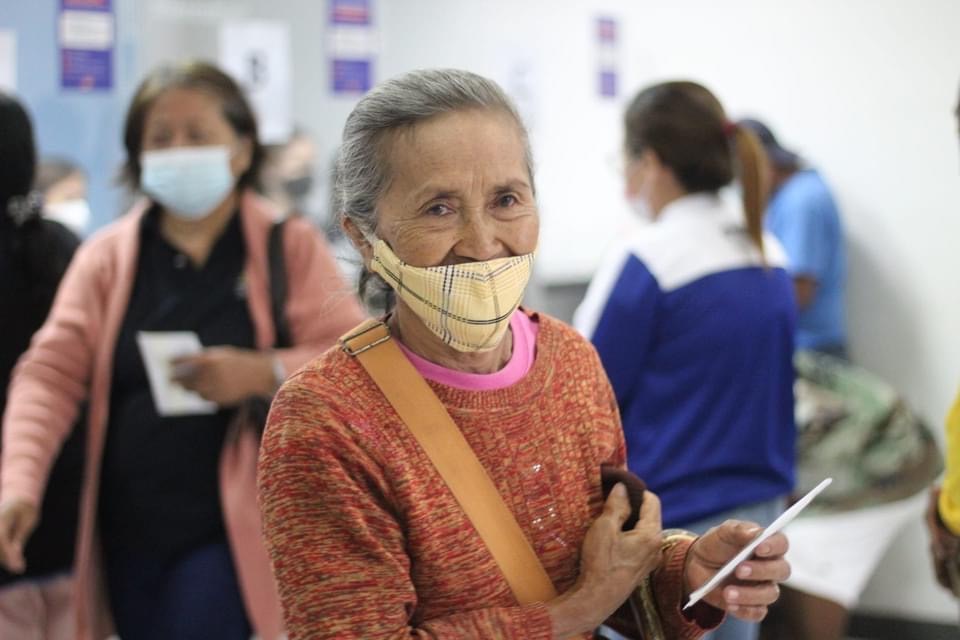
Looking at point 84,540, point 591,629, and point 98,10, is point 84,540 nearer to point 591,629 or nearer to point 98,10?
point 591,629

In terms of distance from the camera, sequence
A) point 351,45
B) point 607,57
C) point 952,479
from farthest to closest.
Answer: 1. point 607,57
2. point 351,45
3. point 952,479

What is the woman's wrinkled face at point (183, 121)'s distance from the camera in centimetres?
231

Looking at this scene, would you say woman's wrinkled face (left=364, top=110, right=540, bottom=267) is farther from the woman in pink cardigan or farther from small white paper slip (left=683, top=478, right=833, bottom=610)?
the woman in pink cardigan

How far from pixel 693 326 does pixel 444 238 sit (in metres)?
1.15

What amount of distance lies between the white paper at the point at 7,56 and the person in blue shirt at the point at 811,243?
8.62ft

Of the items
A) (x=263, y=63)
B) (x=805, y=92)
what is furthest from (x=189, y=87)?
(x=805, y=92)

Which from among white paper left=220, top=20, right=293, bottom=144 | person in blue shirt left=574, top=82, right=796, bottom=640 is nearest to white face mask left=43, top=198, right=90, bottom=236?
white paper left=220, top=20, right=293, bottom=144

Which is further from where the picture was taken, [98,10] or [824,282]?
[824,282]

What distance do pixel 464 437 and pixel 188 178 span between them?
127 cm

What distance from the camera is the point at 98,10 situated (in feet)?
11.8

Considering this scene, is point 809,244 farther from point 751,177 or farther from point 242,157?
point 242,157

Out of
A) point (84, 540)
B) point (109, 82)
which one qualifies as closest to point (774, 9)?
point (109, 82)

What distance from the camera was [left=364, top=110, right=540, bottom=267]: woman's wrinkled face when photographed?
120cm

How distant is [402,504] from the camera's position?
3.84 feet
